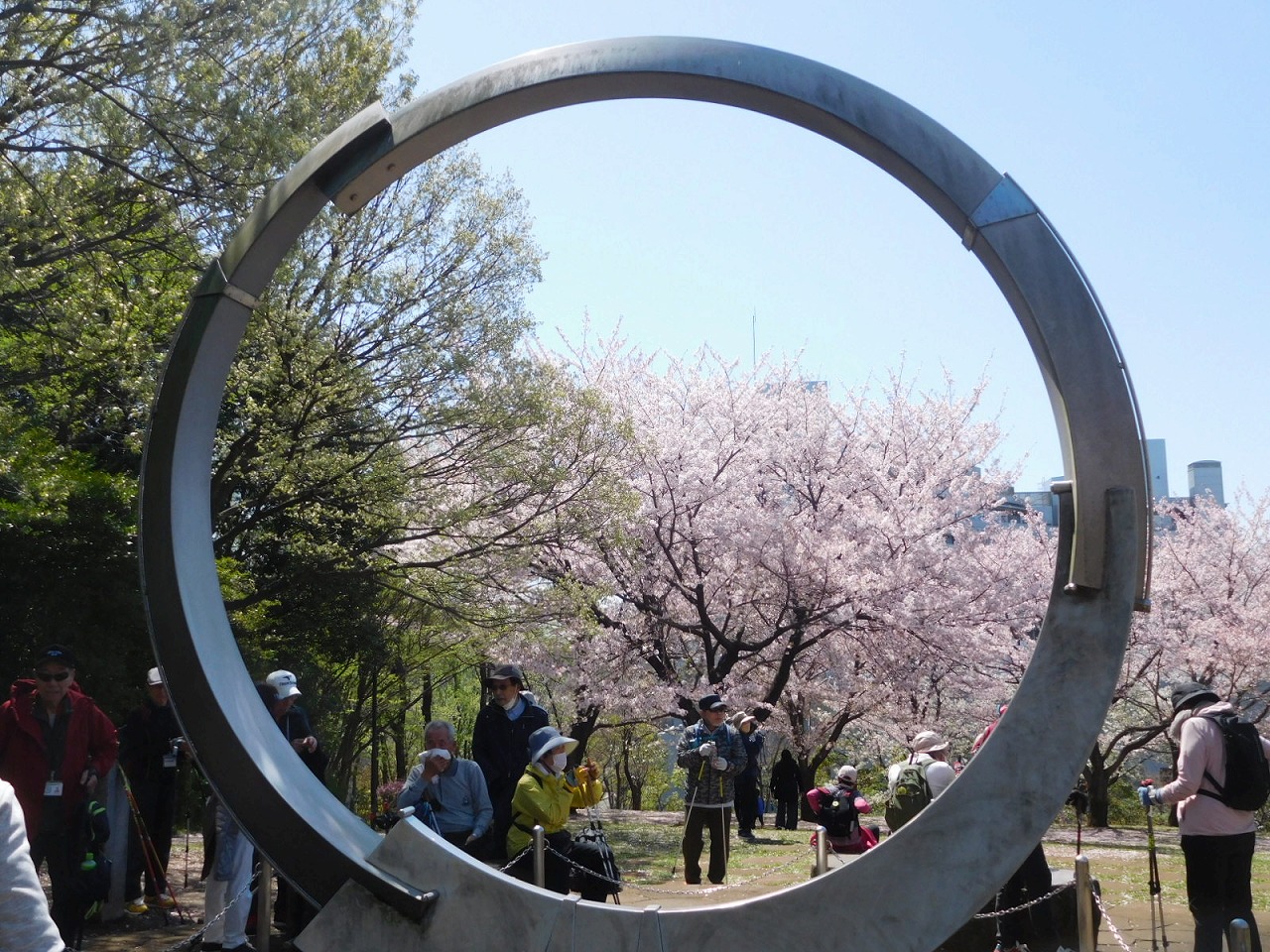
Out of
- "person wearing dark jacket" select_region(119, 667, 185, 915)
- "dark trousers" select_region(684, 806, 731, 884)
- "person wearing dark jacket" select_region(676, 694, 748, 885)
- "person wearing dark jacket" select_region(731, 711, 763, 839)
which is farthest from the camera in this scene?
"person wearing dark jacket" select_region(731, 711, 763, 839)

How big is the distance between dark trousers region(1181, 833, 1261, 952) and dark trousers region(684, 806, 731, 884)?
5291mm

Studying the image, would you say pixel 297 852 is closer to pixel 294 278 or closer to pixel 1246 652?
pixel 294 278

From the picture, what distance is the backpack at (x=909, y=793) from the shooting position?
301 inches

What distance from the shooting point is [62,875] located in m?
6.39

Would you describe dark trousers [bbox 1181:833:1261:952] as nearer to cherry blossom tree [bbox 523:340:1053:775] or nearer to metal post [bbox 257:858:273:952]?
metal post [bbox 257:858:273:952]

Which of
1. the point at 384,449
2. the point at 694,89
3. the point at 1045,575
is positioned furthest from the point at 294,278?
the point at 1045,575

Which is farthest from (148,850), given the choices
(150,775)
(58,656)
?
(58,656)

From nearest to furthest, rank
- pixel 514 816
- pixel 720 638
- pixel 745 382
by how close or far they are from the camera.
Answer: pixel 514 816
pixel 720 638
pixel 745 382

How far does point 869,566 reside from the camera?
71.4 ft

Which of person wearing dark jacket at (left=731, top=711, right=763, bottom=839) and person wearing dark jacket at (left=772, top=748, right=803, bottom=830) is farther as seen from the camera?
person wearing dark jacket at (left=772, top=748, right=803, bottom=830)

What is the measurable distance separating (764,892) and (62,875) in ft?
19.7

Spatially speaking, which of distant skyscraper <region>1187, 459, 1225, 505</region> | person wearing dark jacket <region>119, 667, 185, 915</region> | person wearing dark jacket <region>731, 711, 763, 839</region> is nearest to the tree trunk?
person wearing dark jacket <region>731, 711, 763, 839</region>

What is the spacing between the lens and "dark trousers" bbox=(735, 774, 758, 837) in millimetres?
16922

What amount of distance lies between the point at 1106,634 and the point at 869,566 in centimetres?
1780
